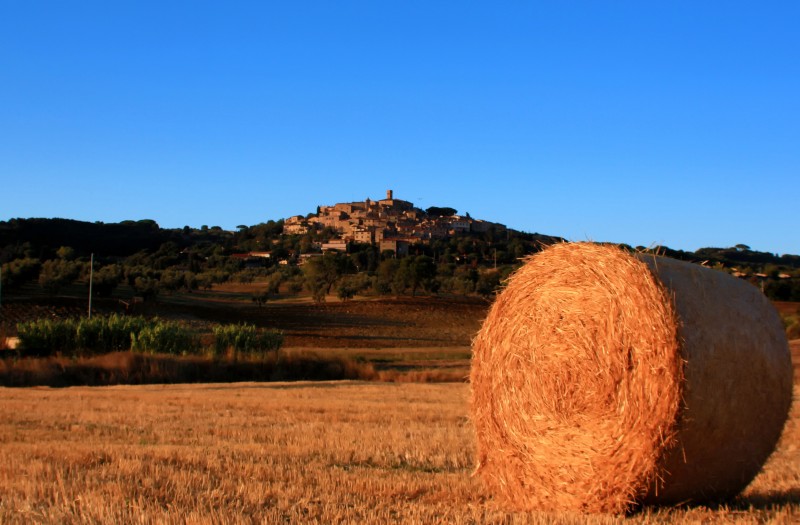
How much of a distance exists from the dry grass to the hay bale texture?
0.35 m

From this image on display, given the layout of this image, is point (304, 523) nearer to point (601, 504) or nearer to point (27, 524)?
point (27, 524)

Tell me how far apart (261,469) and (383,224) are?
498 ft

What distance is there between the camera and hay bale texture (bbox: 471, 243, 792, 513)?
6422 millimetres

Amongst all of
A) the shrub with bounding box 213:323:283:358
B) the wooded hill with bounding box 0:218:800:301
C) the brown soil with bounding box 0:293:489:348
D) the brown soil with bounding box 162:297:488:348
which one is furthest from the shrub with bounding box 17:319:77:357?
the wooded hill with bounding box 0:218:800:301

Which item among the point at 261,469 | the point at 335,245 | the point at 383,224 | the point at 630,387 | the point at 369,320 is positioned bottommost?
the point at 369,320

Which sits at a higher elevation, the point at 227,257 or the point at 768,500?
the point at 227,257

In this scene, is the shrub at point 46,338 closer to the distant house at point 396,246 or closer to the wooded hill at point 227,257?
the wooded hill at point 227,257

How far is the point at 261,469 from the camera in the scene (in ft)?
26.5

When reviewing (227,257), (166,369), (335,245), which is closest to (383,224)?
(335,245)

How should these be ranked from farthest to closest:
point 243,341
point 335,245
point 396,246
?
point 335,245 → point 396,246 → point 243,341

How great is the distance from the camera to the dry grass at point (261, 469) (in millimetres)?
6039

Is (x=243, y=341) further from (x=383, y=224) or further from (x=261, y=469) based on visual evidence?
(x=383, y=224)

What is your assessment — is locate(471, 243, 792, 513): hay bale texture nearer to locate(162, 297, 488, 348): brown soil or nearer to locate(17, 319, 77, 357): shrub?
locate(17, 319, 77, 357): shrub

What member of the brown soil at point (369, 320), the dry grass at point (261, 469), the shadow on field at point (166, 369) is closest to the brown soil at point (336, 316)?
the brown soil at point (369, 320)
